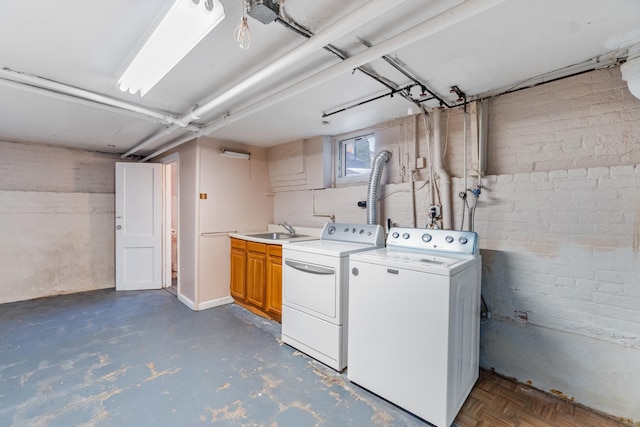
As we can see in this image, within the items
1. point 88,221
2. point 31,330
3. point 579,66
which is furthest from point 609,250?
point 88,221

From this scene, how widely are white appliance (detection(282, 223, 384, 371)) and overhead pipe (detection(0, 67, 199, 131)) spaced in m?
1.80

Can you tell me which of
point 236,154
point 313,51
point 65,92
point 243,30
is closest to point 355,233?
point 313,51

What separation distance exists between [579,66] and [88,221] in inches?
238

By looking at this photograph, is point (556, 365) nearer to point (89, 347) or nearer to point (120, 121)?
point (89, 347)

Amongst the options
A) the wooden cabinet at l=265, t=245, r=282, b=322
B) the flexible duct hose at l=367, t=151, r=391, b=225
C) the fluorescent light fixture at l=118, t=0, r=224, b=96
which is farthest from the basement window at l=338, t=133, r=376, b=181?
the fluorescent light fixture at l=118, t=0, r=224, b=96

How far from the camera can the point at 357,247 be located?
2529 mm

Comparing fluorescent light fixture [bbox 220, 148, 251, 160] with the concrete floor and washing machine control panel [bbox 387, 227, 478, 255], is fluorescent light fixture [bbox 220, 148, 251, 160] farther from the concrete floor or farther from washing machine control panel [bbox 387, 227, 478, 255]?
washing machine control panel [bbox 387, 227, 478, 255]

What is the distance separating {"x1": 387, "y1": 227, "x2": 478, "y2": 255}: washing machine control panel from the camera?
2061mm

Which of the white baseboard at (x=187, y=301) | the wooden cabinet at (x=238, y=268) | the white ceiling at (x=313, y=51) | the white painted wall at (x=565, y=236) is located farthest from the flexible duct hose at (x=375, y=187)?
the white baseboard at (x=187, y=301)

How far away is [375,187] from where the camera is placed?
9.33 ft

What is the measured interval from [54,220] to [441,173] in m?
5.31

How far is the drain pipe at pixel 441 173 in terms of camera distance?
245 cm

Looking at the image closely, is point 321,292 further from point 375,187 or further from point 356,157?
point 356,157

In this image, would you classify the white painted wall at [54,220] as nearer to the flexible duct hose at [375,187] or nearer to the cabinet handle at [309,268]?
the cabinet handle at [309,268]
